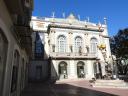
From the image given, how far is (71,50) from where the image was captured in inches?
1364

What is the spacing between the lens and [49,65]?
33.1 m

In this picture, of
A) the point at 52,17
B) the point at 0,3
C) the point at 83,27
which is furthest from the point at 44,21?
the point at 0,3

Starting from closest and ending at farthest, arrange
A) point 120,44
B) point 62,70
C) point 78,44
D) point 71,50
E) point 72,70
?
point 72,70
point 62,70
point 71,50
point 120,44
point 78,44

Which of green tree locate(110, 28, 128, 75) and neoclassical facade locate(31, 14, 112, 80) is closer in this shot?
neoclassical facade locate(31, 14, 112, 80)

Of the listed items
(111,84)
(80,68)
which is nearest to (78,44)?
(80,68)

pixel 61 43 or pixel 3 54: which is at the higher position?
pixel 61 43

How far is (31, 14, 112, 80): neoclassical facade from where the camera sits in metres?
32.2

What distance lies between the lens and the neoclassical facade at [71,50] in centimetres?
3222

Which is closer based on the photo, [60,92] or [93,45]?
[60,92]

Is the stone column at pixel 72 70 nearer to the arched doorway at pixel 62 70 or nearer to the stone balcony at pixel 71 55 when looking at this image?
the arched doorway at pixel 62 70

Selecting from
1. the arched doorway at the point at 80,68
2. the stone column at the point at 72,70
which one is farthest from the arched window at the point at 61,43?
the arched doorway at the point at 80,68

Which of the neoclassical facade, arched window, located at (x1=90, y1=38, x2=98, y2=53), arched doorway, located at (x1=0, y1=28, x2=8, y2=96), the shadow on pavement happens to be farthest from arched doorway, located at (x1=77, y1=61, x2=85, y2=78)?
arched doorway, located at (x1=0, y1=28, x2=8, y2=96)

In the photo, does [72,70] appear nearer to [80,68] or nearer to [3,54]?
[80,68]

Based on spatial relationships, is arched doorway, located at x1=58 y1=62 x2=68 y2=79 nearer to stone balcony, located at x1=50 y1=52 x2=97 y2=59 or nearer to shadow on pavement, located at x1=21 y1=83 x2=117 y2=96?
stone balcony, located at x1=50 y1=52 x2=97 y2=59
